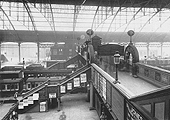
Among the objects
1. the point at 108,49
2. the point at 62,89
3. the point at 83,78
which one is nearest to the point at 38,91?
the point at 62,89

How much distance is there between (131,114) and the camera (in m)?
4.51

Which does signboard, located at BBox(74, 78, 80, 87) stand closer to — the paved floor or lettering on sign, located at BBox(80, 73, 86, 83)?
lettering on sign, located at BBox(80, 73, 86, 83)

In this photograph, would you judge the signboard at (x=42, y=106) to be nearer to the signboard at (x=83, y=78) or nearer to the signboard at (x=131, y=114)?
the signboard at (x=83, y=78)

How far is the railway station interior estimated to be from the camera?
5777 millimetres

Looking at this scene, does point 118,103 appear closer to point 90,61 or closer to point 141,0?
point 90,61

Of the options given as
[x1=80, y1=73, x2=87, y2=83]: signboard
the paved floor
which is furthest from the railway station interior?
[x1=80, y1=73, x2=87, y2=83]: signboard

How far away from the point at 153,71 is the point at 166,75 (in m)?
1.06

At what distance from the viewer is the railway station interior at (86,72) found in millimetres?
5777

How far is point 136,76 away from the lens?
930 centimetres

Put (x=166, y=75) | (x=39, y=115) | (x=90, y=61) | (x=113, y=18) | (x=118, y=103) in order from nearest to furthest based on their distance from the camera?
(x=118, y=103) < (x=166, y=75) < (x=90, y=61) < (x=39, y=115) < (x=113, y=18)

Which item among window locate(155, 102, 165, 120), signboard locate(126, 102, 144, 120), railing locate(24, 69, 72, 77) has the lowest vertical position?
railing locate(24, 69, 72, 77)

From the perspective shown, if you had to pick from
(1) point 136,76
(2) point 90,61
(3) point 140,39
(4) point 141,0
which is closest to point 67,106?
(2) point 90,61

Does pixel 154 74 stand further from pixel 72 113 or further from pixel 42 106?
pixel 42 106

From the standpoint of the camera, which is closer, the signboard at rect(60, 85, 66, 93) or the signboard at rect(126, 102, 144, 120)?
the signboard at rect(126, 102, 144, 120)
